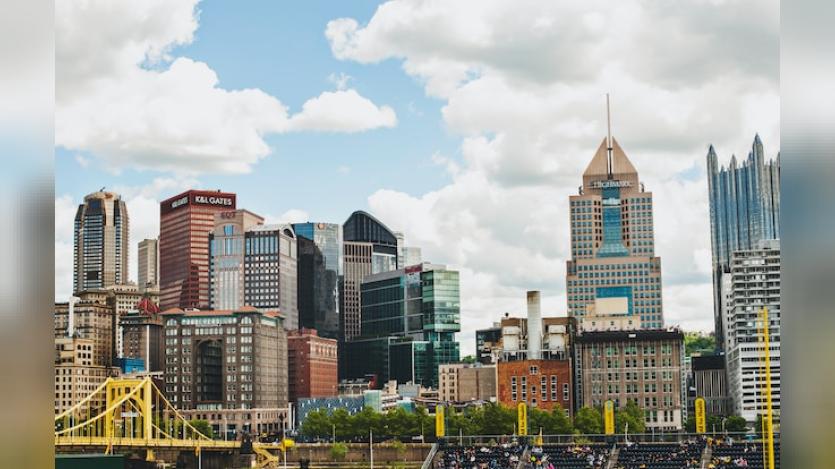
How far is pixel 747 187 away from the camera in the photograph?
450 ft

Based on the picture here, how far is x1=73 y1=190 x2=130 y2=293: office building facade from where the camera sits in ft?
425

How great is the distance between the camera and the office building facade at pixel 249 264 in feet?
345

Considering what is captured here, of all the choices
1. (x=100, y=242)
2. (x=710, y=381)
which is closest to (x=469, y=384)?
(x=710, y=381)

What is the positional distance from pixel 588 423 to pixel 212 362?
99.7ft

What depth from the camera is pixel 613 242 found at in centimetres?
9588

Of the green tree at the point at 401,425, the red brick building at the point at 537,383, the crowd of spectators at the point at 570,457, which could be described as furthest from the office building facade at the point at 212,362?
the crowd of spectators at the point at 570,457

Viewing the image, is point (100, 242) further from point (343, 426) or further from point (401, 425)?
point (401, 425)

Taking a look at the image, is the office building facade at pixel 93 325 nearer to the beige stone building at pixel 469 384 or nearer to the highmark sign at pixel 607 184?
the beige stone building at pixel 469 384

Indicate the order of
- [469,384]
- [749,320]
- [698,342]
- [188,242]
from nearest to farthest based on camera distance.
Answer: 1. [749,320]
2. [469,384]
3. [698,342]
4. [188,242]

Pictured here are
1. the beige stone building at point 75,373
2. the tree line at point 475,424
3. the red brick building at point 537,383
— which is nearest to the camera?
the tree line at point 475,424

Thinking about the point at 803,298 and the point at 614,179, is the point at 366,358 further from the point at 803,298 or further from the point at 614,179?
the point at 803,298

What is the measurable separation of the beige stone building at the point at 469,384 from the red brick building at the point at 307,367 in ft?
31.2

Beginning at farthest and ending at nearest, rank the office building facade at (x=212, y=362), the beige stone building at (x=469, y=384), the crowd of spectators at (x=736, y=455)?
the beige stone building at (x=469, y=384), the office building facade at (x=212, y=362), the crowd of spectators at (x=736, y=455)

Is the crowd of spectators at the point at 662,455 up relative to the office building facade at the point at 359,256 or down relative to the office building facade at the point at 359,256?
down
